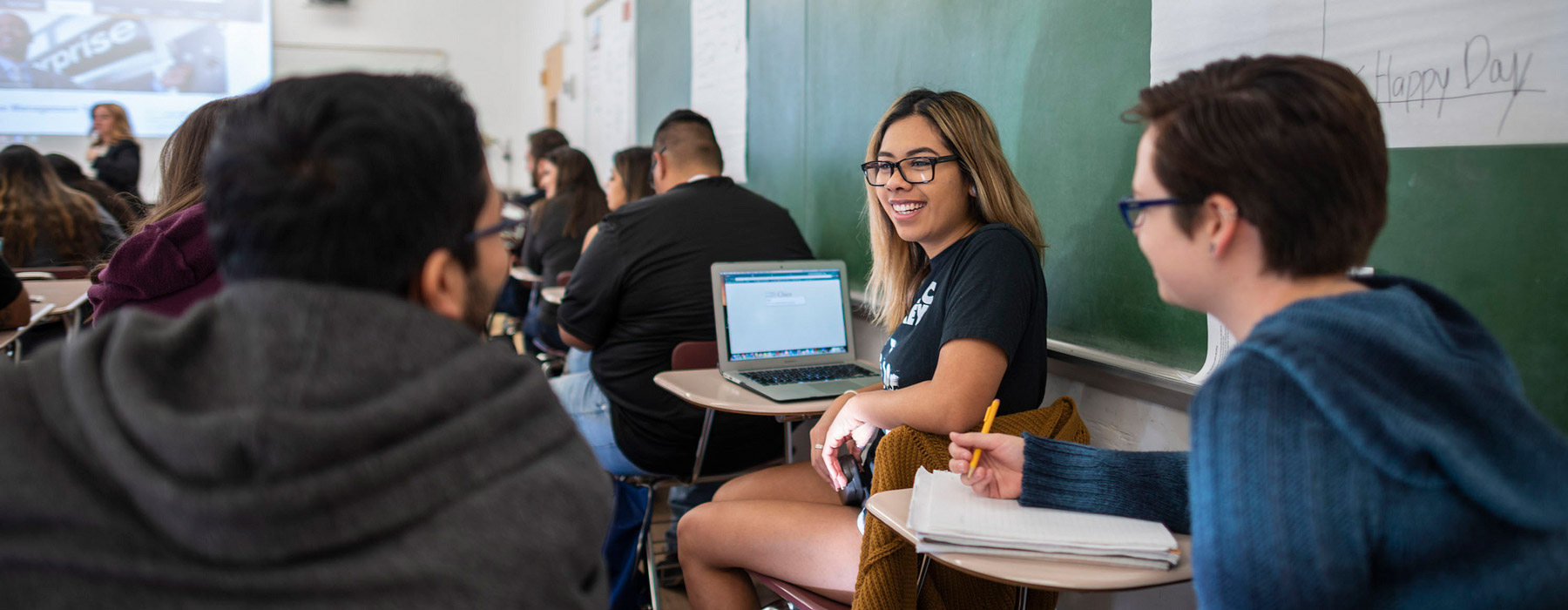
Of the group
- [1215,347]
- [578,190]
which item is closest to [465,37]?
[578,190]

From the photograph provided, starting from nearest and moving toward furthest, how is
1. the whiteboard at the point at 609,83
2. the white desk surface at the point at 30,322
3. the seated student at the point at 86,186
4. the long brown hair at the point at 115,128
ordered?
the white desk surface at the point at 30,322 < the seated student at the point at 86,186 < the whiteboard at the point at 609,83 < the long brown hair at the point at 115,128

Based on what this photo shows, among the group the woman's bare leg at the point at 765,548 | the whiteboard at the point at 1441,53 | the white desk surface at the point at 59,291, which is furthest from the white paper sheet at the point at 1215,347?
the white desk surface at the point at 59,291

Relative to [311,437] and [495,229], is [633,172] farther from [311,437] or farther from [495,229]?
[311,437]

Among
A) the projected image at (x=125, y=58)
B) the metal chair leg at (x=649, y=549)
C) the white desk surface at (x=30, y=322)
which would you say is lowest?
the metal chair leg at (x=649, y=549)

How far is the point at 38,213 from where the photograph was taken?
11.3 feet

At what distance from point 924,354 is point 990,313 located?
19 cm

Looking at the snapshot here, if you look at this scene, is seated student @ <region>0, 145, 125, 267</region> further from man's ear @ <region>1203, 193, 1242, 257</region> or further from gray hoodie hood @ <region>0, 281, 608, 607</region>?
man's ear @ <region>1203, 193, 1242, 257</region>

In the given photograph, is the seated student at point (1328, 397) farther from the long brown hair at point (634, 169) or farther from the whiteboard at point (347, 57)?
the whiteboard at point (347, 57)

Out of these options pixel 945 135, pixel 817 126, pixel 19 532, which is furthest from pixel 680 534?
pixel 817 126

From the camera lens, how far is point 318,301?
674mm

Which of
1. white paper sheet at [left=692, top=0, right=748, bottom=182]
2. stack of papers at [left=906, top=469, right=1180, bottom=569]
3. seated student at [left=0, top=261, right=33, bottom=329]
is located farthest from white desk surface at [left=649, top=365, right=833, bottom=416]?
seated student at [left=0, top=261, right=33, bottom=329]

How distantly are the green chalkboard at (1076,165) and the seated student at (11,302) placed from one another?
2320 mm

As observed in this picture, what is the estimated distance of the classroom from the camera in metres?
0.64

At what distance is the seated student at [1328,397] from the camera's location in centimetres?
73
